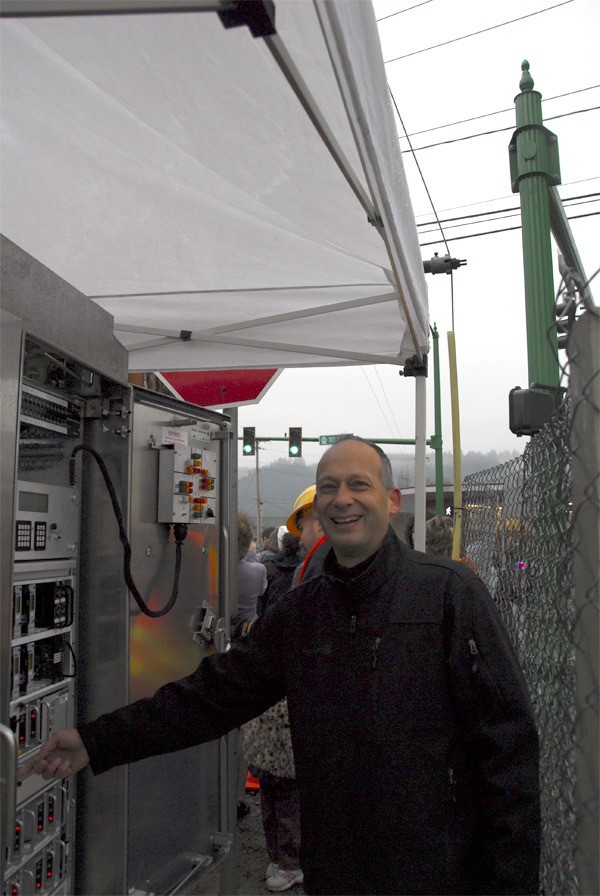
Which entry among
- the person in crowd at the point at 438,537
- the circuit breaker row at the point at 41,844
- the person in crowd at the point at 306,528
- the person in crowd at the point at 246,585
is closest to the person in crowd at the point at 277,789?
the person in crowd at the point at 306,528

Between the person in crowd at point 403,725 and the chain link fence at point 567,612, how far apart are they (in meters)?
0.14

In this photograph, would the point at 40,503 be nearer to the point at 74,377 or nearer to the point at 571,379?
the point at 74,377

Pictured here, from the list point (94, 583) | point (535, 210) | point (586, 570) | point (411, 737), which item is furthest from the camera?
point (535, 210)

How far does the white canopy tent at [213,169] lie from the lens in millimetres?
1884

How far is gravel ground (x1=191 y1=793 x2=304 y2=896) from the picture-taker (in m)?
4.13

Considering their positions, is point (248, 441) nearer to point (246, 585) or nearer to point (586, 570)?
point (246, 585)

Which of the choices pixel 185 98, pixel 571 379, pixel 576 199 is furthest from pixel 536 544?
pixel 576 199

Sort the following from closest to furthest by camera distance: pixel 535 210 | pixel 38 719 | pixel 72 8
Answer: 1. pixel 72 8
2. pixel 38 719
3. pixel 535 210

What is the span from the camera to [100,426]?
327 cm

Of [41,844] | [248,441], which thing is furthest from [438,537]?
[248,441]

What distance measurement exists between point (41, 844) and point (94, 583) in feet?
3.51

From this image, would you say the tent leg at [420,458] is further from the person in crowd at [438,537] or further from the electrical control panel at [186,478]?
the electrical control panel at [186,478]

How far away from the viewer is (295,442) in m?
20.7

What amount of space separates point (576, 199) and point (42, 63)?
968 cm
